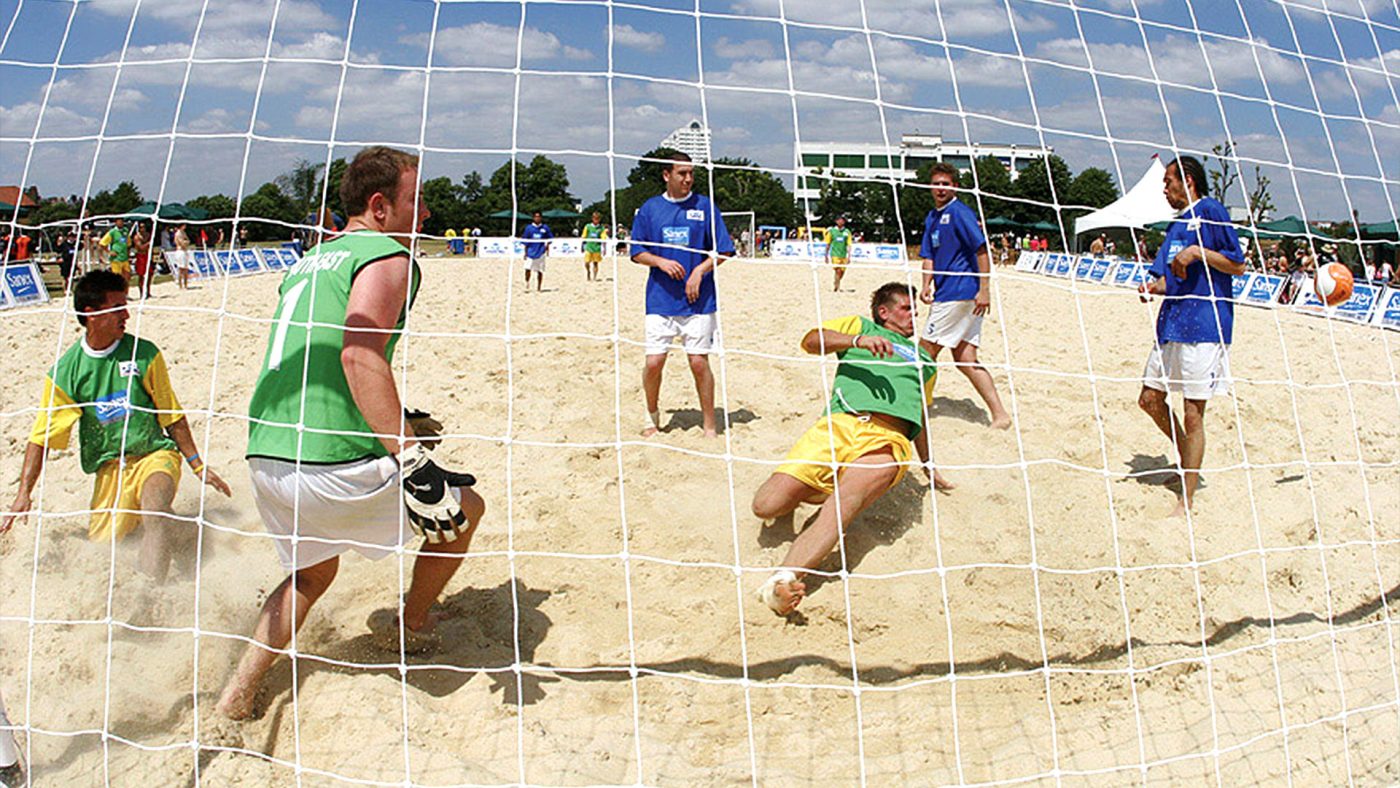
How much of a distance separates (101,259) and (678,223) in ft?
29.9

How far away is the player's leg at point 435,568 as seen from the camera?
8.02 ft

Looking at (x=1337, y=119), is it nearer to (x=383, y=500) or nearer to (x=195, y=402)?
(x=383, y=500)

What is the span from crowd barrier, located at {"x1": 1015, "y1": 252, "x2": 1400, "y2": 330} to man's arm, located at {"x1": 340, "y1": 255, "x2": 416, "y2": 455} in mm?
2399

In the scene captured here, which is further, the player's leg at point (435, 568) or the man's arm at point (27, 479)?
the man's arm at point (27, 479)

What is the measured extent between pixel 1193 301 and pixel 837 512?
1776mm

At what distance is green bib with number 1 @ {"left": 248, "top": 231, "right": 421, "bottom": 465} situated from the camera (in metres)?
2.19

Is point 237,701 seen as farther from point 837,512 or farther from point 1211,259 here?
point 1211,259

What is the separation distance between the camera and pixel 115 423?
284cm

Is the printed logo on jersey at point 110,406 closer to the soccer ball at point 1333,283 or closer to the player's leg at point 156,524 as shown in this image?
the player's leg at point 156,524

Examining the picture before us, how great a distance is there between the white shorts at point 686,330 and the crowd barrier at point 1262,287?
1547mm

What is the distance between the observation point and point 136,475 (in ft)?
9.38

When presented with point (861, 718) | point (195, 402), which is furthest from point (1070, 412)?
point (195, 402)

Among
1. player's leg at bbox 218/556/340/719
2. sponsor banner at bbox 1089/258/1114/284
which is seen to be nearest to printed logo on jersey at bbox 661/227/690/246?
player's leg at bbox 218/556/340/719

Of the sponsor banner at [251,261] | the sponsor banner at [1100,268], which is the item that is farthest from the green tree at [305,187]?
the sponsor banner at [1100,268]
